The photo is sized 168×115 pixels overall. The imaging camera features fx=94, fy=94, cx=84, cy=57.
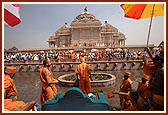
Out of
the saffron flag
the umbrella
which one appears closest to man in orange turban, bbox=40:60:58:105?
the saffron flag

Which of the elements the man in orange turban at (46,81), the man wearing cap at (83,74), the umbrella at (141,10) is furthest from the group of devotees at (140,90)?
the man wearing cap at (83,74)

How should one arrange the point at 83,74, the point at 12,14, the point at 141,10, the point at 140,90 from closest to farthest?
the point at 140,90 → the point at 141,10 → the point at 12,14 → the point at 83,74

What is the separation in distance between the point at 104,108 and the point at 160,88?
37.6 inches

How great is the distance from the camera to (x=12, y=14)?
8.80 feet

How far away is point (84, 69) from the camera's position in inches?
155

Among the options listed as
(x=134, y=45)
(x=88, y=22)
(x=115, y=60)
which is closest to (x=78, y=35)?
(x=88, y=22)

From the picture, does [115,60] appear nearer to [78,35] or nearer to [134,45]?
[134,45]

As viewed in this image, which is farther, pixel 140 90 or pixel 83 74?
pixel 83 74

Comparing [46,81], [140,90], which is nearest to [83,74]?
[46,81]

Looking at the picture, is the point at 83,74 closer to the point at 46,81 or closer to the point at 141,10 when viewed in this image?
the point at 46,81

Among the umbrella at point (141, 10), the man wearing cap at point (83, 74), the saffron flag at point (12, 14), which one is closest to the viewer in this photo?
the umbrella at point (141, 10)

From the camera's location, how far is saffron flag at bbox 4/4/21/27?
8.22 feet

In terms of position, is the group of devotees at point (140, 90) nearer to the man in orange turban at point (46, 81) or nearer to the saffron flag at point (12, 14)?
the man in orange turban at point (46, 81)

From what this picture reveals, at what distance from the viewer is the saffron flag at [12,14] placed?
2505 millimetres
